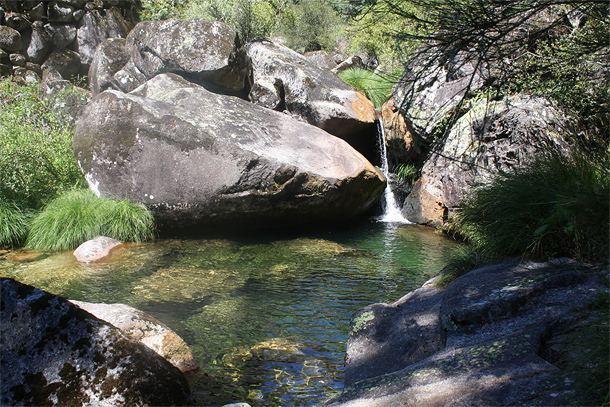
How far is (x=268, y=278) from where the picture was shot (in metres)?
6.02

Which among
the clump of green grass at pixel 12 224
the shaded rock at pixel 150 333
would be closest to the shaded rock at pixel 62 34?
the clump of green grass at pixel 12 224

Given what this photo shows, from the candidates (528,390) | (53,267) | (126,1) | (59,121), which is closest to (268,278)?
(53,267)

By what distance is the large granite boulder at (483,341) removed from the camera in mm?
2230

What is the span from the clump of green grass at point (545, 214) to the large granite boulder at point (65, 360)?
2.92 metres

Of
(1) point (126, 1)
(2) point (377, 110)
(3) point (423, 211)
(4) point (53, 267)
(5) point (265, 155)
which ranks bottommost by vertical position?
(4) point (53, 267)

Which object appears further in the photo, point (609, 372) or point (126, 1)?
point (126, 1)

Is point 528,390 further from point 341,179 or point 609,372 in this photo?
point 341,179

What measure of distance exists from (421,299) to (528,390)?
2.00m

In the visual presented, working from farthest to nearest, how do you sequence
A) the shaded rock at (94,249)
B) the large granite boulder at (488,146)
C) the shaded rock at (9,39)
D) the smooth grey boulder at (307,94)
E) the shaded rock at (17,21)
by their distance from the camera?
the shaded rock at (17,21) → the shaded rock at (9,39) → the smooth grey boulder at (307,94) → the large granite boulder at (488,146) → the shaded rock at (94,249)

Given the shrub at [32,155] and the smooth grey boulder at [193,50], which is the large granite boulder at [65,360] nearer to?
the shrub at [32,155]

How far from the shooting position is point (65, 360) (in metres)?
2.61

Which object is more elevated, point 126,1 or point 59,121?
point 126,1

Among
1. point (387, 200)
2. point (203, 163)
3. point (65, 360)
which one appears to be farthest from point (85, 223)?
point (387, 200)

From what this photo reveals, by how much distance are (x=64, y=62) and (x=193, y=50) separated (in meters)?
8.69
